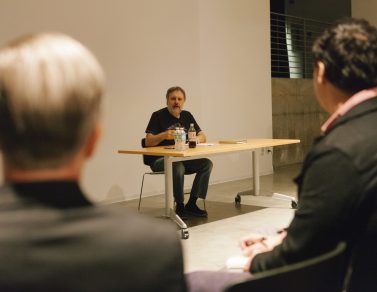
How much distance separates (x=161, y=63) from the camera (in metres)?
5.67

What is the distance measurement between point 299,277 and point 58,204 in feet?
1.71

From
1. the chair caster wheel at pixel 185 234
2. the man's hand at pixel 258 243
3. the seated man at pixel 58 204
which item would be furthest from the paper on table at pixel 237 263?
the chair caster wheel at pixel 185 234

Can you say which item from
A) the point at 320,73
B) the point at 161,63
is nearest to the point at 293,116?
the point at 161,63

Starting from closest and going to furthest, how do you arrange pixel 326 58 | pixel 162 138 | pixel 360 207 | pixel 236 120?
1. pixel 360 207
2. pixel 326 58
3. pixel 162 138
4. pixel 236 120

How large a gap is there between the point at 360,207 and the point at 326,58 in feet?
1.37

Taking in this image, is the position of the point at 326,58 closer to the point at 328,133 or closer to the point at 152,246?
the point at 328,133

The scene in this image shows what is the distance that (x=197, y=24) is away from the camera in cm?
606

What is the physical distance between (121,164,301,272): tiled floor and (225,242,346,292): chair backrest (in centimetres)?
186

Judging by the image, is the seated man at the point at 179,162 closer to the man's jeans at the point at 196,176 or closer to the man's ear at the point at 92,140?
the man's jeans at the point at 196,176

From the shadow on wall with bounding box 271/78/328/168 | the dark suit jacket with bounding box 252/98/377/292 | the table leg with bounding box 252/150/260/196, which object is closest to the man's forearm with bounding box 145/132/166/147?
the table leg with bounding box 252/150/260/196

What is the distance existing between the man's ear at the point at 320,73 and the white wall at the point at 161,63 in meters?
3.47

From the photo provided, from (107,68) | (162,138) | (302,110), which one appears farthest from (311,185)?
(302,110)

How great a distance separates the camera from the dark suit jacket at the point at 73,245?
678 mm

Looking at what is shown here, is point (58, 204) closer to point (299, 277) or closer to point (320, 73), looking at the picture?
point (299, 277)
